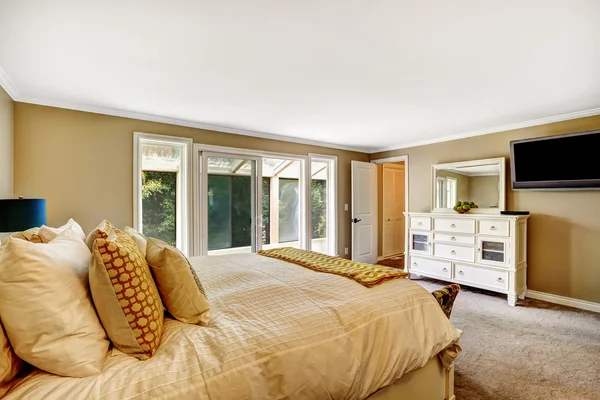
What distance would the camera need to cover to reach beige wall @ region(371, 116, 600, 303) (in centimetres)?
349

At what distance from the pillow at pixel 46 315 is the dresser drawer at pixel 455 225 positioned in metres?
4.34

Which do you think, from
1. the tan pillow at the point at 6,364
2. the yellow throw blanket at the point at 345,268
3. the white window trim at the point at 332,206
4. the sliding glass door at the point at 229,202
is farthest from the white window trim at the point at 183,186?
the tan pillow at the point at 6,364

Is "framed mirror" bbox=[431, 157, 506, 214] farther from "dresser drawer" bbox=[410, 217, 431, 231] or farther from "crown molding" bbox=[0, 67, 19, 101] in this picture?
"crown molding" bbox=[0, 67, 19, 101]

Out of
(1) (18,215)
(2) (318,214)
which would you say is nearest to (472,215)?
(2) (318,214)

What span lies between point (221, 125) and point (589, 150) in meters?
4.50

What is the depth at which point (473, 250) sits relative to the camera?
4066mm

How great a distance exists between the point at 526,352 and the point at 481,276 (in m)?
1.59

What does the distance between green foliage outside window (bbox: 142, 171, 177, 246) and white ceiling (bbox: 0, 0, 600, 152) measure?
34.5 inches

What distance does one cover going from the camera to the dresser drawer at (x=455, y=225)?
411 cm

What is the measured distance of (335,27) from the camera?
1821mm

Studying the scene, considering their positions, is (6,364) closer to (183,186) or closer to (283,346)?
(283,346)

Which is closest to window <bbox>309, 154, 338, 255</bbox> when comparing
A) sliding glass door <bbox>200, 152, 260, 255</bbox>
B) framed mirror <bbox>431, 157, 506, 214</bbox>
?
sliding glass door <bbox>200, 152, 260, 255</bbox>

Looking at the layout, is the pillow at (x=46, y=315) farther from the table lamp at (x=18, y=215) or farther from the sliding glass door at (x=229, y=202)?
the sliding glass door at (x=229, y=202)

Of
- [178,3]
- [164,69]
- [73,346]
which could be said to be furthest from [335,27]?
[73,346]
